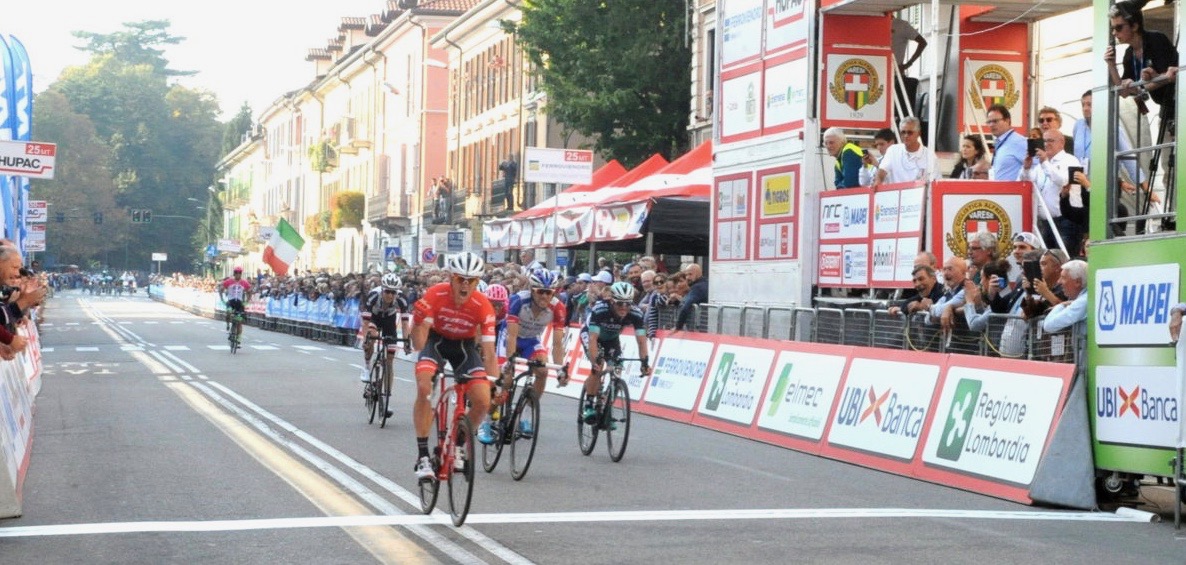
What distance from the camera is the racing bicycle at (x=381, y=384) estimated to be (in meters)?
19.4

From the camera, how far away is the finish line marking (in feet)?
35.1

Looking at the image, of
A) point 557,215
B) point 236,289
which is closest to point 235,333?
point 236,289

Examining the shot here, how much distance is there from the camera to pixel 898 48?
854 inches

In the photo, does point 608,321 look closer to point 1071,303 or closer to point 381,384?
point 381,384

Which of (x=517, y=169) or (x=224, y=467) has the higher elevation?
(x=517, y=169)

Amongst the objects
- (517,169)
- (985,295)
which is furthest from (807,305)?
(517,169)

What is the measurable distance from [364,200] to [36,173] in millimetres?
58048

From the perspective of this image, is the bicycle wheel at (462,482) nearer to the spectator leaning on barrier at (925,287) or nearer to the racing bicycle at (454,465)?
the racing bicycle at (454,465)

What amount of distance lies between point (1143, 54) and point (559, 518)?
18.1ft

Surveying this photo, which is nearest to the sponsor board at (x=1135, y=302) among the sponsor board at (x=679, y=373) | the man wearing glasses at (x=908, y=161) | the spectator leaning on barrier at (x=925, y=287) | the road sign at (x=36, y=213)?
Answer: the spectator leaning on barrier at (x=925, y=287)

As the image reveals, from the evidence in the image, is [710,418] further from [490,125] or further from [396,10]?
[396,10]

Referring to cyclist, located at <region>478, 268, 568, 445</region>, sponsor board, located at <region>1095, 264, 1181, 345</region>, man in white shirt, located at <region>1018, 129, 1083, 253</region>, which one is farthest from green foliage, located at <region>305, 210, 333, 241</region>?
sponsor board, located at <region>1095, 264, 1181, 345</region>

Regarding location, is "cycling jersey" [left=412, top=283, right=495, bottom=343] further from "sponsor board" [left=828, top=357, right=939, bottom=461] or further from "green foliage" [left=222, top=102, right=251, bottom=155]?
"green foliage" [left=222, top=102, right=251, bottom=155]

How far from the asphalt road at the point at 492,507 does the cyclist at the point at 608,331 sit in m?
0.79
